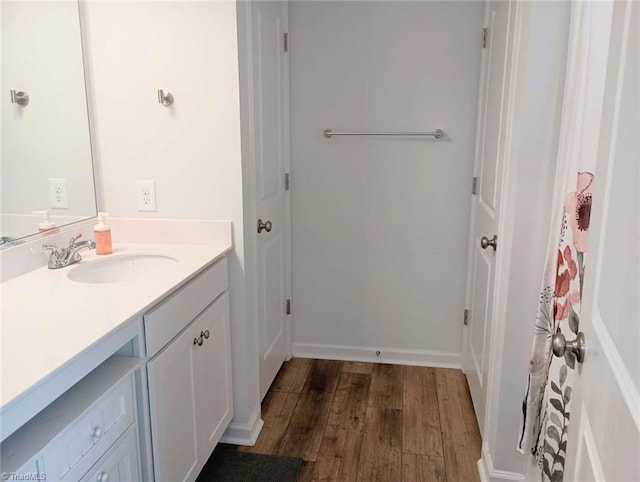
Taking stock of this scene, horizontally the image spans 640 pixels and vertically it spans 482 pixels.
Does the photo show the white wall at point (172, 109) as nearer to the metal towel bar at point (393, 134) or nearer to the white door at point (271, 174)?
the white door at point (271, 174)

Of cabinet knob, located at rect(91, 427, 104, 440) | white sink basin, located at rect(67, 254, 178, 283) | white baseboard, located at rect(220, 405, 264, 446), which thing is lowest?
white baseboard, located at rect(220, 405, 264, 446)

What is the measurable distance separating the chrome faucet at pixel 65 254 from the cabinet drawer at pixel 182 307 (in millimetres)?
429

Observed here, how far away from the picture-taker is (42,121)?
5.80ft

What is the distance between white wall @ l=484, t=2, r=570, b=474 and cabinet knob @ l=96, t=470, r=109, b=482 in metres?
1.32

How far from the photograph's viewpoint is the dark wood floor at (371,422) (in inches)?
80.7

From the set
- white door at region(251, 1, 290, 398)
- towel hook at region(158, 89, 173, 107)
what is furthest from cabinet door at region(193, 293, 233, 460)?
towel hook at region(158, 89, 173, 107)

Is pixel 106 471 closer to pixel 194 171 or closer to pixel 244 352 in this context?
pixel 244 352

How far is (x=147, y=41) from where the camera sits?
1888mm

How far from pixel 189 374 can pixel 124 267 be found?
1.59 feet

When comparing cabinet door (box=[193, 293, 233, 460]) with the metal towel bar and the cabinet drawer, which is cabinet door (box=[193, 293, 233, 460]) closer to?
the cabinet drawer

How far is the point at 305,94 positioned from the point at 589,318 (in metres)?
2.09

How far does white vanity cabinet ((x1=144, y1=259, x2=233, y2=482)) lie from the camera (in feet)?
4.84

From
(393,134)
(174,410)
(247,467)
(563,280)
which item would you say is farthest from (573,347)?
(393,134)

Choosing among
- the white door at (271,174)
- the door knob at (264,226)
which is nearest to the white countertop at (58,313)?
the door knob at (264,226)
